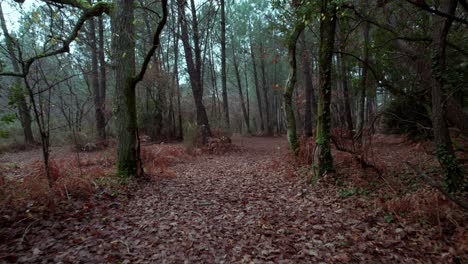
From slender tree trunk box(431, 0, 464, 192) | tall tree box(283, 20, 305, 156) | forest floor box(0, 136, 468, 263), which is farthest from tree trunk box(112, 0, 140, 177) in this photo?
slender tree trunk box(431, 0, 464, 192)

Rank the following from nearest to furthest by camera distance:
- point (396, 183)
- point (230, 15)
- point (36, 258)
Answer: point (36, 258) < point (396, 183) < point (230, 15)

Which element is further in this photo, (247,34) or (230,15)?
(247,34)

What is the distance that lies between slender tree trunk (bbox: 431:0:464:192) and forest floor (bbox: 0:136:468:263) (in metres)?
0.48

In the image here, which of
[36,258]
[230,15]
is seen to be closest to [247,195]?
[36,258]

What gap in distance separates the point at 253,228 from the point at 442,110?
3389 millimetres

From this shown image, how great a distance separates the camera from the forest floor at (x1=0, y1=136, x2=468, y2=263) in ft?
8.30

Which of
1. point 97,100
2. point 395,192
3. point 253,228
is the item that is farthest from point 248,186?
point 97,100

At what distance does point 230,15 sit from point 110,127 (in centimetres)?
1304

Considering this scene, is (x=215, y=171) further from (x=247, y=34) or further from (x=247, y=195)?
(x=247, y=34)

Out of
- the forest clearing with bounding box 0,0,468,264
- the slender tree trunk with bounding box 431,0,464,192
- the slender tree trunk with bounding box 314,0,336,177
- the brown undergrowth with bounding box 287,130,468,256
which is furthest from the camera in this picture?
the slender tree trunk with bounding box 314,0,336,177

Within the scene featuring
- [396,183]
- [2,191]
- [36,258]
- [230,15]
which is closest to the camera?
[36,258]

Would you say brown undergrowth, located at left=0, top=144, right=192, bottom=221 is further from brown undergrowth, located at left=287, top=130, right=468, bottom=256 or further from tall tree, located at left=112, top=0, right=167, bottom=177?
brown undergrowth, located at left=287, top=130, right=468, bottom=256

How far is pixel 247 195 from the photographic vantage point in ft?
15.0

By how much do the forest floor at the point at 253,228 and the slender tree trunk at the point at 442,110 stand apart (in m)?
0.48
